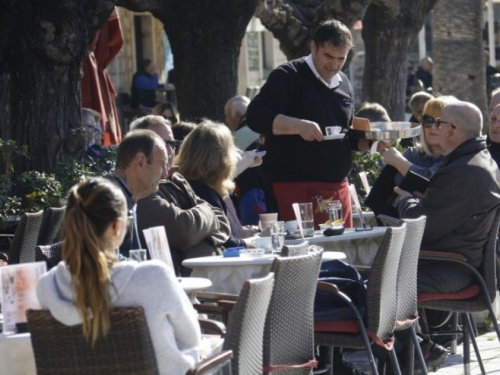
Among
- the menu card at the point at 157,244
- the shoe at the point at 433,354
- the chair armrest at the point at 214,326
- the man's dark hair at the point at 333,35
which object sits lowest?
the shoe at the point at 433,354

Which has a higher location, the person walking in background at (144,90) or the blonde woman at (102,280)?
the blonde woman at (102,280)

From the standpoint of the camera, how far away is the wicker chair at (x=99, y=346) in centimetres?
489

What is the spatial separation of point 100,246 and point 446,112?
399 cm

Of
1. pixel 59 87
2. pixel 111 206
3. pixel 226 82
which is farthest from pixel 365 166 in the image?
pixel 111 206

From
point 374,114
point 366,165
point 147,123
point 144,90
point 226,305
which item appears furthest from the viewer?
point 144,90

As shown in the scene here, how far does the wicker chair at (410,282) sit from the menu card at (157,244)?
1.58 metres

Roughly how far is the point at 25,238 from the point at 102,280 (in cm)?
357

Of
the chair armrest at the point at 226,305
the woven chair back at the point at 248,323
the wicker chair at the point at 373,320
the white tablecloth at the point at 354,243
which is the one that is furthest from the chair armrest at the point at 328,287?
the woven chair back at the point at 248,323

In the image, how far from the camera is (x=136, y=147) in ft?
22.4

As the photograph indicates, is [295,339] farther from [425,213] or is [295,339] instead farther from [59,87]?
[59,87]

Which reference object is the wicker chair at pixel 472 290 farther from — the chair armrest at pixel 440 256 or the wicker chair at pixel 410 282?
the wicker chair at pixel 410 282

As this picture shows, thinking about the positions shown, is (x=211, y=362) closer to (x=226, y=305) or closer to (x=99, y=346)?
(x=99, y=346)

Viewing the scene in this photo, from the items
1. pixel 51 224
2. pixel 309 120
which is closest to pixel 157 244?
pixel 51 224

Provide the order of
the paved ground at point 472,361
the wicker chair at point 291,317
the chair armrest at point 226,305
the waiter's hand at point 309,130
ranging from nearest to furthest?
the wicker chair at point 291,317
the chair armrest at point 226,305
the waiter's hand at point 309,130
the paved ground at point 472,361
